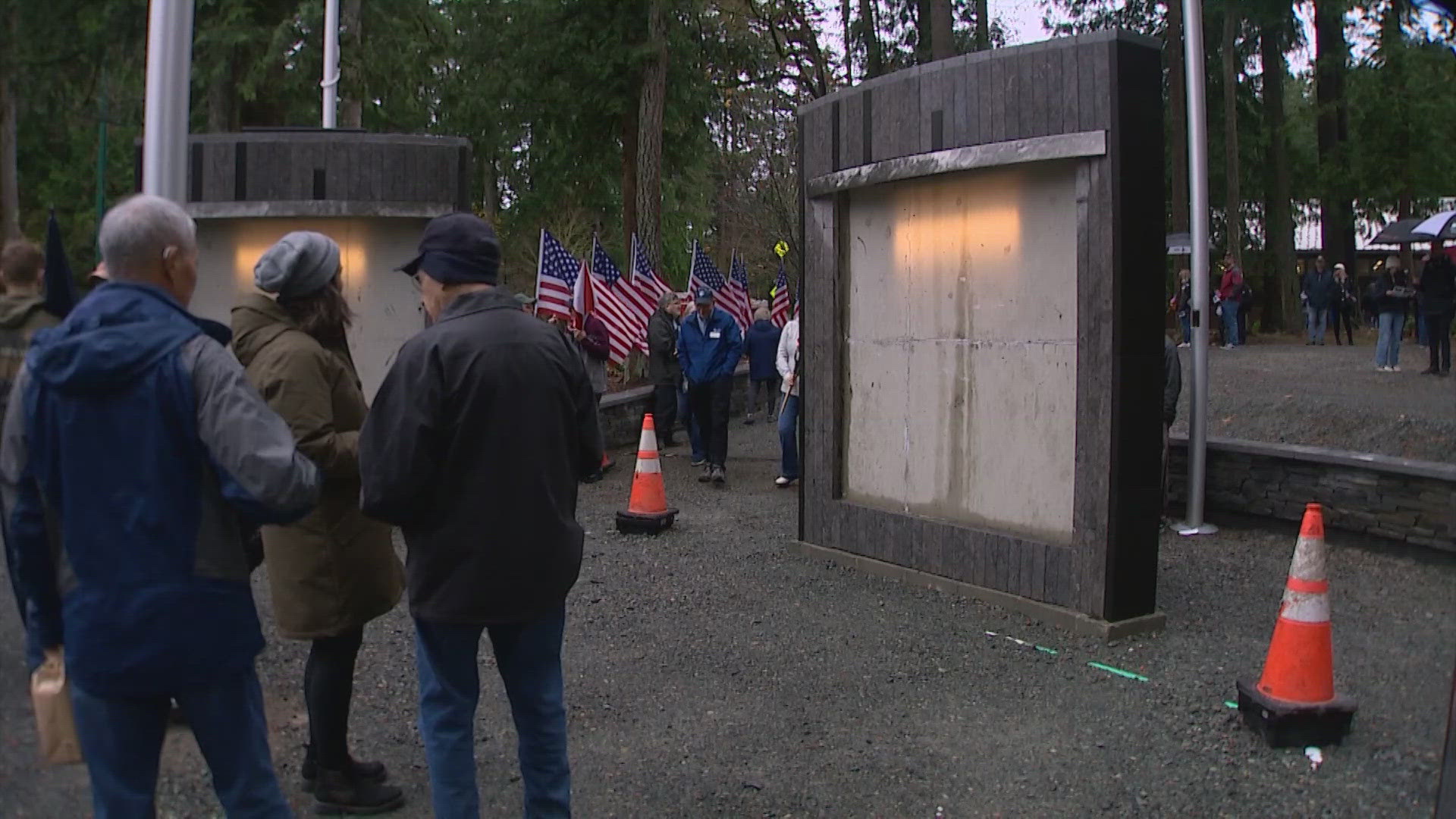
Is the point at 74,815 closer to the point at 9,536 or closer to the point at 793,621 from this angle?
the point at 9,536

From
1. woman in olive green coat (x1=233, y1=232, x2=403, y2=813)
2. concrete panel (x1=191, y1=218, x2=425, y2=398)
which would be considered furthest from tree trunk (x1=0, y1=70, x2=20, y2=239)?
concrete panel (x1=191, y1=218, x2=425, y2=398)

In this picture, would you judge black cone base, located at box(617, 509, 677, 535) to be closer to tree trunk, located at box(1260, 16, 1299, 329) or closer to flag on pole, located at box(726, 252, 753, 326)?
flag on pole, located at box(726, 252, 753, 326)

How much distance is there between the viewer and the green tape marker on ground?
19.2ft

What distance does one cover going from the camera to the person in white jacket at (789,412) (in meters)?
11.5

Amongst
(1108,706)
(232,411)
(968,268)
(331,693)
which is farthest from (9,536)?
(968,268)

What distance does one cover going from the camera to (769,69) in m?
25.4

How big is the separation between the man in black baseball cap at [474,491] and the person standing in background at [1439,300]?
50.1 feet

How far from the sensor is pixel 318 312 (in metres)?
4.00

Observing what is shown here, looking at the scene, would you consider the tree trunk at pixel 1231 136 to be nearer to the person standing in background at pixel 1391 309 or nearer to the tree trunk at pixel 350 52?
the person standing in background at pixel 1391 309

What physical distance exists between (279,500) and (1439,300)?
16.3 m

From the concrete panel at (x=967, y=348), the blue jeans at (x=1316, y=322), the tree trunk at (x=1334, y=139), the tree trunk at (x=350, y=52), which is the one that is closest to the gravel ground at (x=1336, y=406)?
the concrete panel at (x=967, y=348)

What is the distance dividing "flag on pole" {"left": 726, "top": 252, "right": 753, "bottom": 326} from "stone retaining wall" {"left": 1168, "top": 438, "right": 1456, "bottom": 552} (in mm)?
9575

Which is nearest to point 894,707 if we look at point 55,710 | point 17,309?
point 55,710

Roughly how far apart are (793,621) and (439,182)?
14.9 ft
